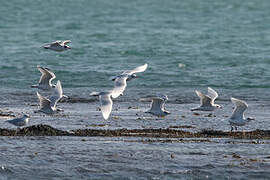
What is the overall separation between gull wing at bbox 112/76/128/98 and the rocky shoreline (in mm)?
1151

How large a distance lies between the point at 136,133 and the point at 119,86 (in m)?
2.00

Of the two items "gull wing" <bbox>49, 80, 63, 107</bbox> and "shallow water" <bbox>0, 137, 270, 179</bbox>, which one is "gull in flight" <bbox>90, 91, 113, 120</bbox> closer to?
"shallow water" <bbox>0, 137, 270, 179</bbox>

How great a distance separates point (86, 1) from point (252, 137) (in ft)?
279

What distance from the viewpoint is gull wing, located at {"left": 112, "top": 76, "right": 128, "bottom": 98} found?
19.5 meters

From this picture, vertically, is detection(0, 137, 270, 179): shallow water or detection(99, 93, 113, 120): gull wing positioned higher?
detection(99, 93, 113, 120): gull wing

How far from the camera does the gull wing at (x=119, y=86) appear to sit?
19516 millimetres

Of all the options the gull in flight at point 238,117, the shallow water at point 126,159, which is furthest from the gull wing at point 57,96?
the gull in flight at point 238,117

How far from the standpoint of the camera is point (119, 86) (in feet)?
66.0

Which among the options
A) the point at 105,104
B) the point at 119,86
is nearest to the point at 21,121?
the point at 105,104

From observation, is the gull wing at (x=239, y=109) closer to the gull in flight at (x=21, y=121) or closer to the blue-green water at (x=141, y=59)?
the blue-green water at (x=141, y=59)

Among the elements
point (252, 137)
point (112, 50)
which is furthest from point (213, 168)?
point (112, 50)

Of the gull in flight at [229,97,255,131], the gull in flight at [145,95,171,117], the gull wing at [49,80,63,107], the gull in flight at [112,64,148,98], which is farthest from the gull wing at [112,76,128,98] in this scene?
the gull in flight at [229,97,255,131]

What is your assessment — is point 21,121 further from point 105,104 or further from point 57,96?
point 57,96

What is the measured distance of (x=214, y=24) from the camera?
6406 cm
